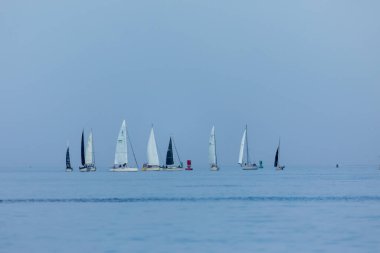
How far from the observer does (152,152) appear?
17025cm

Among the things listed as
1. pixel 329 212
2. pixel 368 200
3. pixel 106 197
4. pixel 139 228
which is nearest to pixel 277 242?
pixel 139 228

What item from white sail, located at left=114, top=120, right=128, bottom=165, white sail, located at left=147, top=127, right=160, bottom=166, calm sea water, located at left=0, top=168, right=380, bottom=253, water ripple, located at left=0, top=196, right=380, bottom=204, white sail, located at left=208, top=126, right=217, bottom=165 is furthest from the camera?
white sail, located at left=208, top=126, right=217, bottom=165

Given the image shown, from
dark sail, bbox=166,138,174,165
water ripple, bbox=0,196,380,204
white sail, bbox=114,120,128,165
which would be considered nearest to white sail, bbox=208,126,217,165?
dark sail, bbox=166,138,174,165

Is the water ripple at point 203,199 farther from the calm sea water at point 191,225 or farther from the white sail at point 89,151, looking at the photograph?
the white sail at point 89,151

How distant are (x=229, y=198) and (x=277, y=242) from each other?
40460mm

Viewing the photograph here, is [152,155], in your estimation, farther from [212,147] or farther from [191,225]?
[191,225]

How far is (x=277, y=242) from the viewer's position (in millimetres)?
43188

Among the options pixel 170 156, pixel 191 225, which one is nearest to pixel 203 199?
pixel 191 225

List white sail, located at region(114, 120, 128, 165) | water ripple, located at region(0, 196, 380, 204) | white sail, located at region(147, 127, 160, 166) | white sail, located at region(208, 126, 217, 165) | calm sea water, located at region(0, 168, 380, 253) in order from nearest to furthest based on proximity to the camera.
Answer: calm sea water, located at region(0, 168, 380, 253)
water ripple, located at region(0, 196, 380, 204)
white sail, located at region(114, 120, 128, 165)
white sail, located at region(147, 127, 160, 166)
white sail, located at region(208, 126, 217, 165)

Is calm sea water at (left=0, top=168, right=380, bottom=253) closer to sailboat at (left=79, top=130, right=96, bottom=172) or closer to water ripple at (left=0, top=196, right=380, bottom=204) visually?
water ripple at (left=0, top=196, right=380, bottom=204)

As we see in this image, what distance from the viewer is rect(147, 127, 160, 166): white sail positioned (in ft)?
550

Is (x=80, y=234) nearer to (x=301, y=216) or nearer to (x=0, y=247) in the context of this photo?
(x=0, y=247)

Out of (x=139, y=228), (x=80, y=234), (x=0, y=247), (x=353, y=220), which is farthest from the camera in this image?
(x=353, y=220)

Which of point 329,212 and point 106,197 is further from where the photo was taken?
point 106,197
